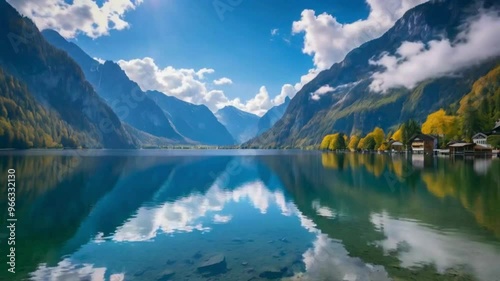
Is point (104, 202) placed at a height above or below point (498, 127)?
below

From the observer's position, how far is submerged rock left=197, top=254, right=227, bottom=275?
701 inches

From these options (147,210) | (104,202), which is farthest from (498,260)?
(104,202)

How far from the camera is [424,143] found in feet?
554

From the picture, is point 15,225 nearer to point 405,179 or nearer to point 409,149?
point 405,179

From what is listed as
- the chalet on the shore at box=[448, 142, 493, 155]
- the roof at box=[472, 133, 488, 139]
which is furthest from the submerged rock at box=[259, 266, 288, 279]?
the roof at box=[472, 133, 488, 139]

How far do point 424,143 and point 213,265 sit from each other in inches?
6952

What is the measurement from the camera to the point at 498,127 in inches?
5807

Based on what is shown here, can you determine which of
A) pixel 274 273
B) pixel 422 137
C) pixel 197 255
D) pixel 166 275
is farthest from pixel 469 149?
pixel 166 275

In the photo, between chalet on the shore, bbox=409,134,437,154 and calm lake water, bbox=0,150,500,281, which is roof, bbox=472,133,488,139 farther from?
calm lake water, bbox=0,150,500,281

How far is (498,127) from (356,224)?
15878 cm

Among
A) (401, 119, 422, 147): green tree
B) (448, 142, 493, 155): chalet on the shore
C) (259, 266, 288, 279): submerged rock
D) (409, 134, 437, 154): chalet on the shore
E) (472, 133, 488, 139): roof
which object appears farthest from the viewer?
(401, 119, 422, 147): green tree

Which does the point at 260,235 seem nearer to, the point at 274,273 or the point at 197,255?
the point at 197,255

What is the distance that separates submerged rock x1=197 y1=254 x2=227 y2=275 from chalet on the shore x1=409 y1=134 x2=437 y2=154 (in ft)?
567

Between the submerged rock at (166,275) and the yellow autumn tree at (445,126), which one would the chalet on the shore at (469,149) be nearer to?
the yellow autumn tree at (445,126)
